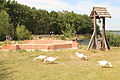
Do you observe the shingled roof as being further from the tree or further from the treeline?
the treeline

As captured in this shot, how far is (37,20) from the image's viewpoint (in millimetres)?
70062

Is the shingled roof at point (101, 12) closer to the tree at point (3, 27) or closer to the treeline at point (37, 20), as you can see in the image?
the tree at point (3, 27)

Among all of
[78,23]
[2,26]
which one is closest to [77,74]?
[2,26]

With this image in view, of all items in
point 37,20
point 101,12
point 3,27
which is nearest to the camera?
point 101,12

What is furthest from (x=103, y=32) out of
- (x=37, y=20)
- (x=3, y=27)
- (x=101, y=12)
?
(x=37, y=20)

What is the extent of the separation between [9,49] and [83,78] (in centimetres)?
1049

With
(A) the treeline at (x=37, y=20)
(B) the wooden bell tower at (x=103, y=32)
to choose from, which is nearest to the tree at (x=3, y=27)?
(A) the treeline at (x=37, y=20)

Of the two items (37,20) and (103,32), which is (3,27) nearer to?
(103,32)

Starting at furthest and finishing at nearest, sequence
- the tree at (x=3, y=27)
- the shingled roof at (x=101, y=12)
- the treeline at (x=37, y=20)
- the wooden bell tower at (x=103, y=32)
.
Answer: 1. the treeline at (x=37, y=20)
2. the tree at (x=3, y=27)
3. the shingled roof at (x=101, y=12)
4. the wooden bell tower at (x=103, y=32)

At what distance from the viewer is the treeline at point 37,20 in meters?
53.8

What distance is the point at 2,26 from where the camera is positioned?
3934 centimetres

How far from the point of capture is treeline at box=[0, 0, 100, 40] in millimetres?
53806

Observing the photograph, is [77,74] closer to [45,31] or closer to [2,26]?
[2,26]

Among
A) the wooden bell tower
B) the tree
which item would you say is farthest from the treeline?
the wooden bell tower
